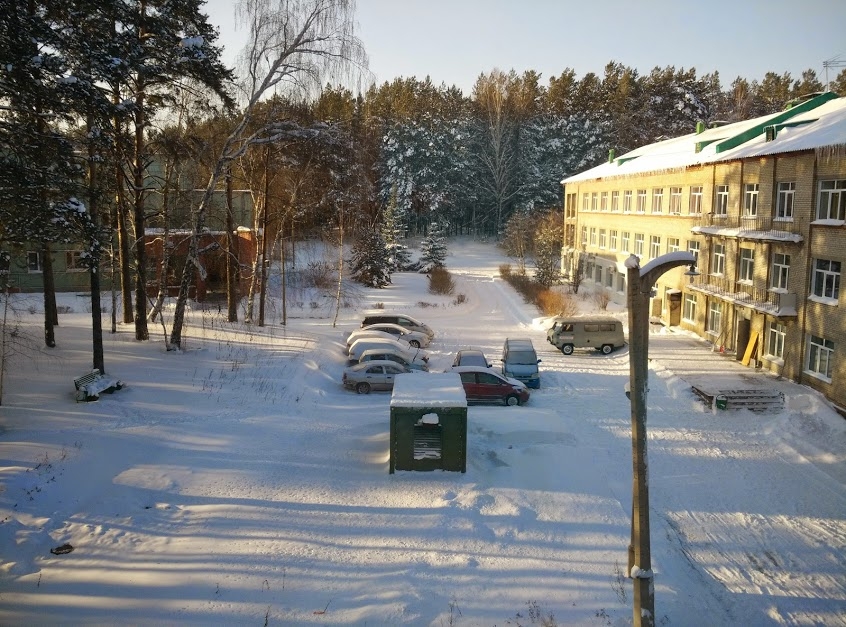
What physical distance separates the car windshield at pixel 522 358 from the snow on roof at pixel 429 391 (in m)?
6.66

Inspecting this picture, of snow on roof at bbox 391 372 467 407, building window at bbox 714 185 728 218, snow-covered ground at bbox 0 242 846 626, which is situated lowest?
snow-covered ground at bbox 0 242 846 626

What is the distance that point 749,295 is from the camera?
23672mm

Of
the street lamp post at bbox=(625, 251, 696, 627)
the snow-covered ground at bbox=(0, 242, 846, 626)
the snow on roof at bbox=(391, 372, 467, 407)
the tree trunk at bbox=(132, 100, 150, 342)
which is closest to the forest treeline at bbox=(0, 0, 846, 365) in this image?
the tree trunk at bbox=(132, 100, 150, 342)

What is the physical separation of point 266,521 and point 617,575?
5.93m

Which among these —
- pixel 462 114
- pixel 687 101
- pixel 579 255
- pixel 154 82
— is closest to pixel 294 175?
pixel 154 82

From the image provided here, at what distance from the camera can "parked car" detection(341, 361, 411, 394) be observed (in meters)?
19.6

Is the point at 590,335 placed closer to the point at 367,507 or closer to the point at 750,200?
the point at 750,200

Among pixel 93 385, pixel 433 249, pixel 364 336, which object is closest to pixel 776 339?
pixel 364 336

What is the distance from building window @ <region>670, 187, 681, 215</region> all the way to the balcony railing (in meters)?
3.23

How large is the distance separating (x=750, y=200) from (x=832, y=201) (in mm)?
5561

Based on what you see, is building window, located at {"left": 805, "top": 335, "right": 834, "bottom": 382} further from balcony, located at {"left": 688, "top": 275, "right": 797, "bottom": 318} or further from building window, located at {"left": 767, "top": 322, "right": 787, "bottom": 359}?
building window, located at {"left": 767, "top": 322, "right": 787, "bottom": 359}

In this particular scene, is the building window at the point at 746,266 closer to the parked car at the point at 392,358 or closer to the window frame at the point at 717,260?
the window frame at the point at 717,260

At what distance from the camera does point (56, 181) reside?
11.5 metres

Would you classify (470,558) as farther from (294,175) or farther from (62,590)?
(294,175)
